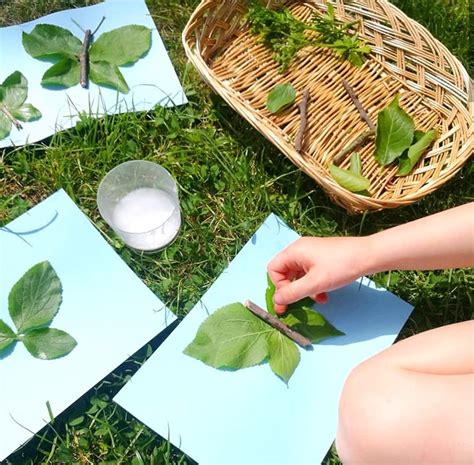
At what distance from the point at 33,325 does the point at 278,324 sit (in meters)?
0.41


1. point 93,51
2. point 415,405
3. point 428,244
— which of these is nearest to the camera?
point 415,405

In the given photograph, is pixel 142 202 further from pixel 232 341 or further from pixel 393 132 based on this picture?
pixel 393 132

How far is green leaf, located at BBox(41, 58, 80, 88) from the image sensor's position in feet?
4.11

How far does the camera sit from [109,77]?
126cm

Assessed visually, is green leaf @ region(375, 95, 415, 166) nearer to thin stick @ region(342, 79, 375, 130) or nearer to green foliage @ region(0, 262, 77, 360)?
thin stick @ region(342, 79, 375, 130)

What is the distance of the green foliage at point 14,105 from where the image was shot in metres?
→ 1.22

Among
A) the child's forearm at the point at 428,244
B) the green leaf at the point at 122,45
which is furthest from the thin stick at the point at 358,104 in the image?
the green leaf at the point at 122,45

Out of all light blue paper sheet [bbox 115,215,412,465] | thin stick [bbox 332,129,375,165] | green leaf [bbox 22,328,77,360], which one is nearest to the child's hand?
light blue paper sheet [bbox 115,215,412,465]

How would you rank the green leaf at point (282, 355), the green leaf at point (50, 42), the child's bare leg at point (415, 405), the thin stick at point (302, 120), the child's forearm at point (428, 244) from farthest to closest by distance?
the green leaf at point (50, 42) → the thin stick at point (302, 120) → the green leaf at point (282, 355) → the child's forearm at point (428, 244) → the child's bare leg at point (415, 405)

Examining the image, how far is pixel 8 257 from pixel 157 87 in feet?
1.44

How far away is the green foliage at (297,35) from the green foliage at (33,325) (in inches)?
24.8

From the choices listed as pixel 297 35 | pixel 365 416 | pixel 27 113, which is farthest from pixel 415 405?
pixel 27 113

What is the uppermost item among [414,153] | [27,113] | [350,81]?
[27,113]

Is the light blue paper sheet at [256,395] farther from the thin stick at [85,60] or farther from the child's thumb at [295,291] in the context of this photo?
the thin stick at [85,60]
